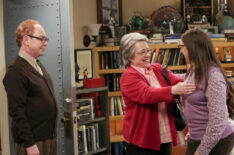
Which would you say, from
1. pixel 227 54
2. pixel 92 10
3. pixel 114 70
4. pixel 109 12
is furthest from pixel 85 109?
pixel 227 54

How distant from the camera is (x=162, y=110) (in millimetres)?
2352

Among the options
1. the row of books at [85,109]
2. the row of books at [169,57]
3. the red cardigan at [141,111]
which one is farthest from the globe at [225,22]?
the red cardigan at [141,111]

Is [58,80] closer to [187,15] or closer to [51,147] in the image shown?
[51,147]

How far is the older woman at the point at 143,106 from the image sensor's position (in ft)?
7.52

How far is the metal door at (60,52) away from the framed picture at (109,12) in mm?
1533

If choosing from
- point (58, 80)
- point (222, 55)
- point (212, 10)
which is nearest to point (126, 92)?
point (58, 80)

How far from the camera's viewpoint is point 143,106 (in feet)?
7.59

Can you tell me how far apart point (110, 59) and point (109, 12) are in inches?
26.4

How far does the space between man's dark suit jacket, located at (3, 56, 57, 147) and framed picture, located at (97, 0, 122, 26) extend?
7.19 ft

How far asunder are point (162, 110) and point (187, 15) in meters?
3.02

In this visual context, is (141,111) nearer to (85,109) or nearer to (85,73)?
(85,109)

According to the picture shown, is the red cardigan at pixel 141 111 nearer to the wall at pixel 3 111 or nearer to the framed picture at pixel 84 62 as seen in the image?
the wall at pixel 3 111

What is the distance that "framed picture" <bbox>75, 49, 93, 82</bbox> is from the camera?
407 centimetres

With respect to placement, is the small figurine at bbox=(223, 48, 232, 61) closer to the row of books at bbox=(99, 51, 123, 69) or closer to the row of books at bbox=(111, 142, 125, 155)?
the row of books at bbox=(99, 51, 123, 69)
